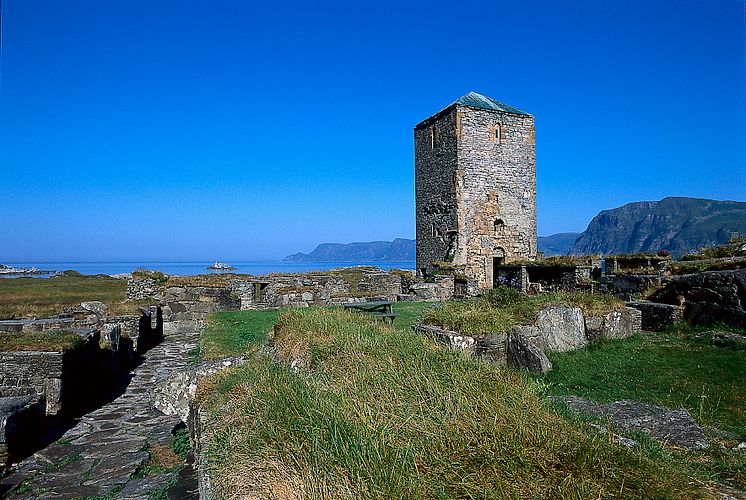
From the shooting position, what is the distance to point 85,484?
17.5ft

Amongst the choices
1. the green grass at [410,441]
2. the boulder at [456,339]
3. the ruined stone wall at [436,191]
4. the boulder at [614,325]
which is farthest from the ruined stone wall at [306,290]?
the green grass at [410,441]

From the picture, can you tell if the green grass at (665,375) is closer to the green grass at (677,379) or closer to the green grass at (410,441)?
the green grass at (677,379)

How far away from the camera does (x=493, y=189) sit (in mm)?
27750

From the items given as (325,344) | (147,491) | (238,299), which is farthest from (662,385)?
(238,299)

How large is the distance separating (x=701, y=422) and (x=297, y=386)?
4048mm

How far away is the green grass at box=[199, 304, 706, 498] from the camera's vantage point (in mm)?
2508

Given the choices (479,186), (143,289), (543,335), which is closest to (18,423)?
(543,335)

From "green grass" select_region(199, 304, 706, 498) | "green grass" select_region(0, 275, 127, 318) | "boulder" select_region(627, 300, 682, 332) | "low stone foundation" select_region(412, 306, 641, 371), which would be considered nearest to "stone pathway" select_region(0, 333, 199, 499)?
"green grass" select_region(199, 304, 706, 498)

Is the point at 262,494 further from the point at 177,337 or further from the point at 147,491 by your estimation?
the point at 177,337

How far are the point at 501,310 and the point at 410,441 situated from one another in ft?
20.1

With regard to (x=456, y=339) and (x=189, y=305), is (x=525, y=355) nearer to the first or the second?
(x=456, y=339)

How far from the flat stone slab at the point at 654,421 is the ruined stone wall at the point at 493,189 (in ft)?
72.3

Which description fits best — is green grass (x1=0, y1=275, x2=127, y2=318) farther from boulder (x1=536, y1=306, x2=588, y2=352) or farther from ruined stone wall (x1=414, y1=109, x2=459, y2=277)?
boulder (x1=536, y1=306, x2=588, y2=352)

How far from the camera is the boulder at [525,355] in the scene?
7098mm
